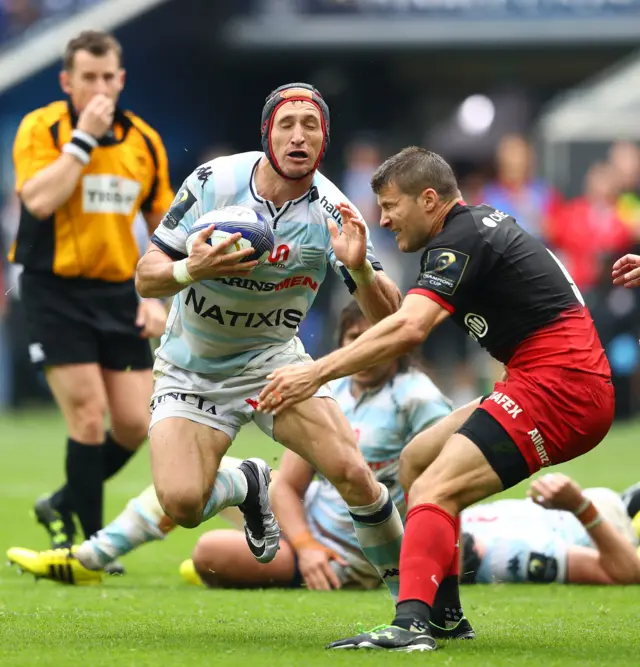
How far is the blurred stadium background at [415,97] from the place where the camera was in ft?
54.2

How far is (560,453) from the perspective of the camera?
5527 mm

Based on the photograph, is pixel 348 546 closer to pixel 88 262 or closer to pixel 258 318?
pixel 258 318

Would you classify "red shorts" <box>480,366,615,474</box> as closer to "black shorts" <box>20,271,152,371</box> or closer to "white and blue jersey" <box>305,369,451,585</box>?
"white and blue jersey" <box>305,369,451,585</box>

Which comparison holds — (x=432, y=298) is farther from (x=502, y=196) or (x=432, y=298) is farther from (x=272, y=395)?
(x=502, y=196)

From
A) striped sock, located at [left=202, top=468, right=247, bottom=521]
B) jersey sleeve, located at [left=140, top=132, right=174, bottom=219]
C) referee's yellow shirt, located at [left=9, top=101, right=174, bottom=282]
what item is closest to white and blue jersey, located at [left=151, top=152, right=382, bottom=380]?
striped sock, located at [left=202, top=468, right=247, bottom=521]

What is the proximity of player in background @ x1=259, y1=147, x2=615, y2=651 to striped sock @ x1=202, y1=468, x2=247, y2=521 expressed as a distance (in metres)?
0.93

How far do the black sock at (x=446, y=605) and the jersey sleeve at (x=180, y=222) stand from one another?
5.62 feet

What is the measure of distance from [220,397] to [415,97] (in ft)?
65.5

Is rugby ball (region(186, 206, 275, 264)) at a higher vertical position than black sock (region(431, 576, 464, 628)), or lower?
higher

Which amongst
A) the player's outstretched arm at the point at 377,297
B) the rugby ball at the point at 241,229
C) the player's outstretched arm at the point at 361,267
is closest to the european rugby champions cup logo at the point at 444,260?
the player's outstretched arm at the point at 361,267

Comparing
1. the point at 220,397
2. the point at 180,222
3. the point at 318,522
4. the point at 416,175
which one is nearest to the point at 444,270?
the point at 416,175

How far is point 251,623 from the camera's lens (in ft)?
19.9

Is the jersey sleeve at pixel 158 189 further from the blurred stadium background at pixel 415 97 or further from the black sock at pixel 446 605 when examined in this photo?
the blurred stadium background at pixel 415 97

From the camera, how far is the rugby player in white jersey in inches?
234
